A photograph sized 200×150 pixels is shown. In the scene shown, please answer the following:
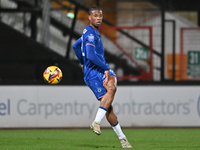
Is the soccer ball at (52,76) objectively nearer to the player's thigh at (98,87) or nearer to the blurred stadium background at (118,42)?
the player's thigh at (98,87)

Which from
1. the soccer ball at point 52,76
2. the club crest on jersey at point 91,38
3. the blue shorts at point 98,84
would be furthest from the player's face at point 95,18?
the soccer ball at point 52,76

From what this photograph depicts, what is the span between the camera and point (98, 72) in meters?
6.81

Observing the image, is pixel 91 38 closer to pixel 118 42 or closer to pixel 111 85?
pixel 111 85

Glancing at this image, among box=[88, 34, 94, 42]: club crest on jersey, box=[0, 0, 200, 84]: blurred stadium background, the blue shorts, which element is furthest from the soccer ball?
box=[0, 0, 200, 84]: blurred stadium background

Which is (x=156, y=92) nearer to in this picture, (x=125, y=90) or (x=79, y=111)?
(x=125, y=90)

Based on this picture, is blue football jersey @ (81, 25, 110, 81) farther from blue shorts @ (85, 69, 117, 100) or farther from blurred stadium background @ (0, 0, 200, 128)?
blurred stadium background @ (0, 0, 200, 128)

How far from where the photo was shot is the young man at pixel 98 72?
259 inches

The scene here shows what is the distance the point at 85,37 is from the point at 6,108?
4.86 metres

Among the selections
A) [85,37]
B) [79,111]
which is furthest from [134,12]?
[85,37]
